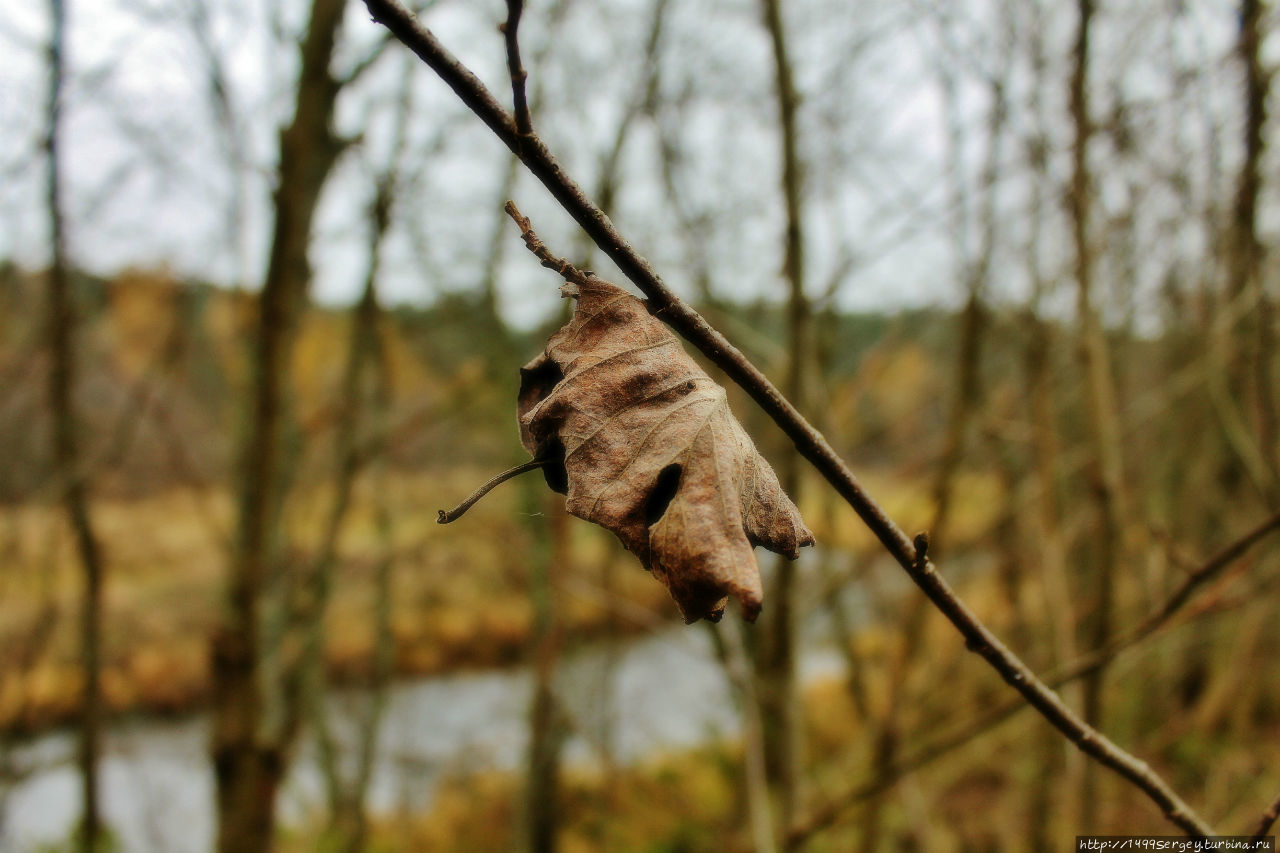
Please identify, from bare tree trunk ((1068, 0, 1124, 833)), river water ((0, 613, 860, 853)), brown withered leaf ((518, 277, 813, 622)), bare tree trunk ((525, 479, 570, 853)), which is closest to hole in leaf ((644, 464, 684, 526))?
brown withered leaf ((518, 277, 813, 622))

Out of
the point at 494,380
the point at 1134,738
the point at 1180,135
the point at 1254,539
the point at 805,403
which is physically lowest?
the point at 1134,738

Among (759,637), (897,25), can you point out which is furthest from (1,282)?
(897,25)

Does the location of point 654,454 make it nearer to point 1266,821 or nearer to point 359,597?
point 1266,821

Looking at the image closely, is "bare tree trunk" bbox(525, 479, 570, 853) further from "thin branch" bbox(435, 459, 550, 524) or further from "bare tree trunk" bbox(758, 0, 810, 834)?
"thin branch" bbox(435, 459, 550, 524)

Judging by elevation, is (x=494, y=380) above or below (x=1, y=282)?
below

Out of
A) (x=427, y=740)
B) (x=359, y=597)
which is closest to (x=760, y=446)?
(x=427, y=740)

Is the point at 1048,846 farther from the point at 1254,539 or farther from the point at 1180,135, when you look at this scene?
the point at 1180,135

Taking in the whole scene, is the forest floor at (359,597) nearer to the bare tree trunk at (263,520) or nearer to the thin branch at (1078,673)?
the bare tree trunk at (263,520)
